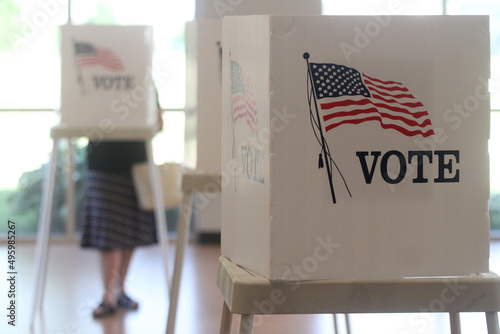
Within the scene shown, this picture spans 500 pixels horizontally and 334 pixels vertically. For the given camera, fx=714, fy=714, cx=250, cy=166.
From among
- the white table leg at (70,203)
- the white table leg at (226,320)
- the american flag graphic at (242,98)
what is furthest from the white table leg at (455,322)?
the white table leg at (70,203)

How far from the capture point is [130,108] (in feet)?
10.2

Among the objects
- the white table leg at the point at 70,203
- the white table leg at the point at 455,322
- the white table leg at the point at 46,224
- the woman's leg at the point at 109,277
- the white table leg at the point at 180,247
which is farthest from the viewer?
the white table leg at the point at 70,203

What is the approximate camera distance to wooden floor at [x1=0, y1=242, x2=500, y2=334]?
2992mm

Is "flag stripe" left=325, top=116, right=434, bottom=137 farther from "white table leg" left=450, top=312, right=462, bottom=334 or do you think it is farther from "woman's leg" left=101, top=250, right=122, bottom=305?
"woman's leg" left=101, top=250, right=122, bottom=305

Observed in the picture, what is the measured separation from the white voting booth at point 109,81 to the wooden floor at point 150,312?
0.23 meters

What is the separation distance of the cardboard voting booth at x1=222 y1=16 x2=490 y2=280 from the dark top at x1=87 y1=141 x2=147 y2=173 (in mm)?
2303

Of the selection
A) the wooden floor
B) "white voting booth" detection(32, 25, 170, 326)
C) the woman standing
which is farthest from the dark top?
Result: the wooden floor

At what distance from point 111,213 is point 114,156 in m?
0.27

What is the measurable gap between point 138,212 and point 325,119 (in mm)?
2447

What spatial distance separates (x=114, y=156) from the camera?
10.8 feet

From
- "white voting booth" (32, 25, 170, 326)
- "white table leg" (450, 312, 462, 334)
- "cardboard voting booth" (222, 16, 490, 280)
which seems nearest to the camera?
"cardboard voting booth" (222, 16, 490, 280)

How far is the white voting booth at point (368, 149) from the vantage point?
100 cm

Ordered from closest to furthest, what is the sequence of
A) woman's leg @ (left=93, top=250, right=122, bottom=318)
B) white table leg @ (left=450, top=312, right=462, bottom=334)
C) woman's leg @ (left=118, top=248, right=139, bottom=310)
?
1. white table leg @ (left=450, top=312, right=462, bottom=334)
2. woman's leg @ (left=93, top=250, right=122, bottom=318)
3. woman's leg @ (left=118, top=248, right=139, bottom=310)

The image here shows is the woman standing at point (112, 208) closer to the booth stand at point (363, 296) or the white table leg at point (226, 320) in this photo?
the white table leg at point (226, 320)
